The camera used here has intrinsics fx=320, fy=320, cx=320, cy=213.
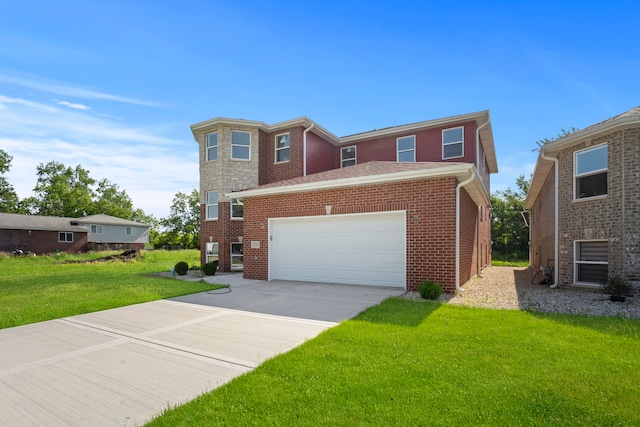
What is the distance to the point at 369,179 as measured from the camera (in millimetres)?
9633

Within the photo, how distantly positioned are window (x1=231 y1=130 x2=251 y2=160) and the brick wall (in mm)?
5469

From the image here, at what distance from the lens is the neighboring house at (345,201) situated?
29.1 feet

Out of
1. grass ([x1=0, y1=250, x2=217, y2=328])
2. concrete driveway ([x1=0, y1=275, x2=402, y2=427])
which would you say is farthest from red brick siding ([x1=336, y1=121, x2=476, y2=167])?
grass ([x1=0, y1=250, x2=217, y2=328])

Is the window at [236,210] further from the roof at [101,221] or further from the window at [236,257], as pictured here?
the roof at [101,221]

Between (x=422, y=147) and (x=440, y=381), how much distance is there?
45.2 ft

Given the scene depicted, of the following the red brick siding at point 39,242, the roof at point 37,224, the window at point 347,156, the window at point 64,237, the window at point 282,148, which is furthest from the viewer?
the window at point 64,237

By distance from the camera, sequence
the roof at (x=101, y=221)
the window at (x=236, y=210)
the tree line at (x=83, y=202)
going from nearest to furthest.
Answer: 1. the window at (x=236, y=210)
2. the roof at (x=101, y=221)
3. the tree line at (x=83, y=202)

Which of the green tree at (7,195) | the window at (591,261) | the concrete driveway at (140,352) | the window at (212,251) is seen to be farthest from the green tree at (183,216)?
the window at (591,261)

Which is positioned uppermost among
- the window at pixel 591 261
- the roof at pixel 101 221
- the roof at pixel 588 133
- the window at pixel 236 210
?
the roof at pixel 588 133

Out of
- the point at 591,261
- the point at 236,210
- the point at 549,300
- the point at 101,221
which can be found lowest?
the point at 549,300

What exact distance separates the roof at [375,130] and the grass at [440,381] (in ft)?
35.8

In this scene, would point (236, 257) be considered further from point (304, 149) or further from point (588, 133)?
point (588, 133)

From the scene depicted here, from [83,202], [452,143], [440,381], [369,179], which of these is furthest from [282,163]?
[83,202]

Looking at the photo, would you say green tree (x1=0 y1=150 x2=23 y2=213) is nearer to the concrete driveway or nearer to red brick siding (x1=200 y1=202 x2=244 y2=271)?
red brick siding (x1=200 y1=202 x2=244 y2=271)
